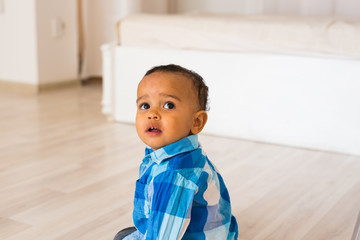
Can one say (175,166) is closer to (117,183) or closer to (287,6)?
(117,183)

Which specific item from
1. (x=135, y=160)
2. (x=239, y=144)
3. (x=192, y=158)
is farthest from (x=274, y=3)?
(x=192, y=158)

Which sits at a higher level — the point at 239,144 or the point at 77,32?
the point at 77,32

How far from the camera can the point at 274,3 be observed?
3.26 m

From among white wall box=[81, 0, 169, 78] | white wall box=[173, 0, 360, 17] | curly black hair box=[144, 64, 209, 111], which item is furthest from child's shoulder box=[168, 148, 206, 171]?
white wall box=[81, 0, 169, 78]

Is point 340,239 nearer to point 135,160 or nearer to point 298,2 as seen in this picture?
point 135,160

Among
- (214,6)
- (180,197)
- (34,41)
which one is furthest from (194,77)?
(214,6)

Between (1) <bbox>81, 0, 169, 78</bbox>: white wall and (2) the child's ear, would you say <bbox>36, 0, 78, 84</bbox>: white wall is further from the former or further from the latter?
(2) the child's ear

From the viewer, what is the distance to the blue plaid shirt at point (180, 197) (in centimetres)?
87

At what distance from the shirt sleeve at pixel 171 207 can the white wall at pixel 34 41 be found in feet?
8.26

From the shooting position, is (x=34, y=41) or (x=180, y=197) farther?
(x=34, y=41)

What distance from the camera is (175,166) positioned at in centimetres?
89

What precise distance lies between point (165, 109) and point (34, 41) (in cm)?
247

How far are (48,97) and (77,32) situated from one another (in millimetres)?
705

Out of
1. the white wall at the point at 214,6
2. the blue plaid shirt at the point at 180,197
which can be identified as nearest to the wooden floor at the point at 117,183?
the blue plaid shirt at the point at 180,197
